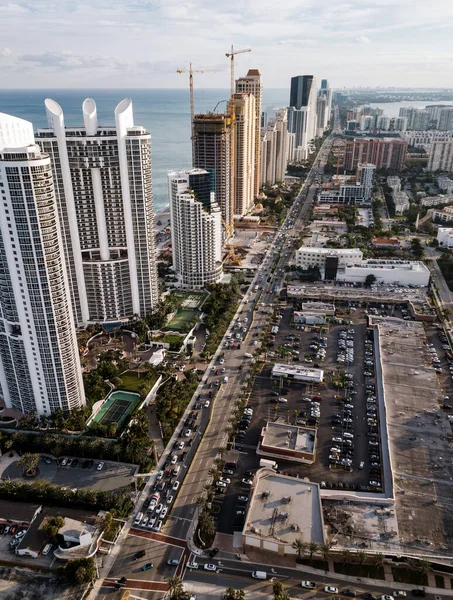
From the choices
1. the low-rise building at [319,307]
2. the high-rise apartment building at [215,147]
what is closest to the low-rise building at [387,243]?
the high-rise apartment building at [215,147]

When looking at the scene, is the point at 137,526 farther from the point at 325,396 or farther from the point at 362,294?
the point at 362,294

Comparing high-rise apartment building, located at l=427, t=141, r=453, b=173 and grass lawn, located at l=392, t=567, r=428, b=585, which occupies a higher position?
high-rise apartment building, located at l=427, t=141, r=453, b=173

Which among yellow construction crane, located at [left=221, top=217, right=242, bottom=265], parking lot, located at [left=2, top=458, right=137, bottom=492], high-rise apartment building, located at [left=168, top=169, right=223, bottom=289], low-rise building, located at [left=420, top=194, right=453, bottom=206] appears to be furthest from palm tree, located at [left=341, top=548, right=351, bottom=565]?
low-rise building, located at [left=420, top=194, right=453, bottom=206]

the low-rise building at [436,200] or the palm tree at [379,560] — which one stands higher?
the low-rise building at [436,200]

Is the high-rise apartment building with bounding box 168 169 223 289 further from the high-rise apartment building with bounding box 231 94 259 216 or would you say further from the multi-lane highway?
the high-rise apartment building with bounding box 231 94 259 216

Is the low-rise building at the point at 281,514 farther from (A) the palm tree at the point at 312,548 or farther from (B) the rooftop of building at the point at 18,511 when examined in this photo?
(B) the rooftop of building at the point at 18,511

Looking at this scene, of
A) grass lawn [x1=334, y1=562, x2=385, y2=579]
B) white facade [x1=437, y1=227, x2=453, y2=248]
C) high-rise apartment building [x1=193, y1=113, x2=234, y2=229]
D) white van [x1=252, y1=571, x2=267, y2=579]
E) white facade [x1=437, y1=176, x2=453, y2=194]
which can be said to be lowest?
grass lawn [x1=334, y1=562, x2=385, y2=579]

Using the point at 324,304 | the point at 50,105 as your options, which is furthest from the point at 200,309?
the point at 50,105
